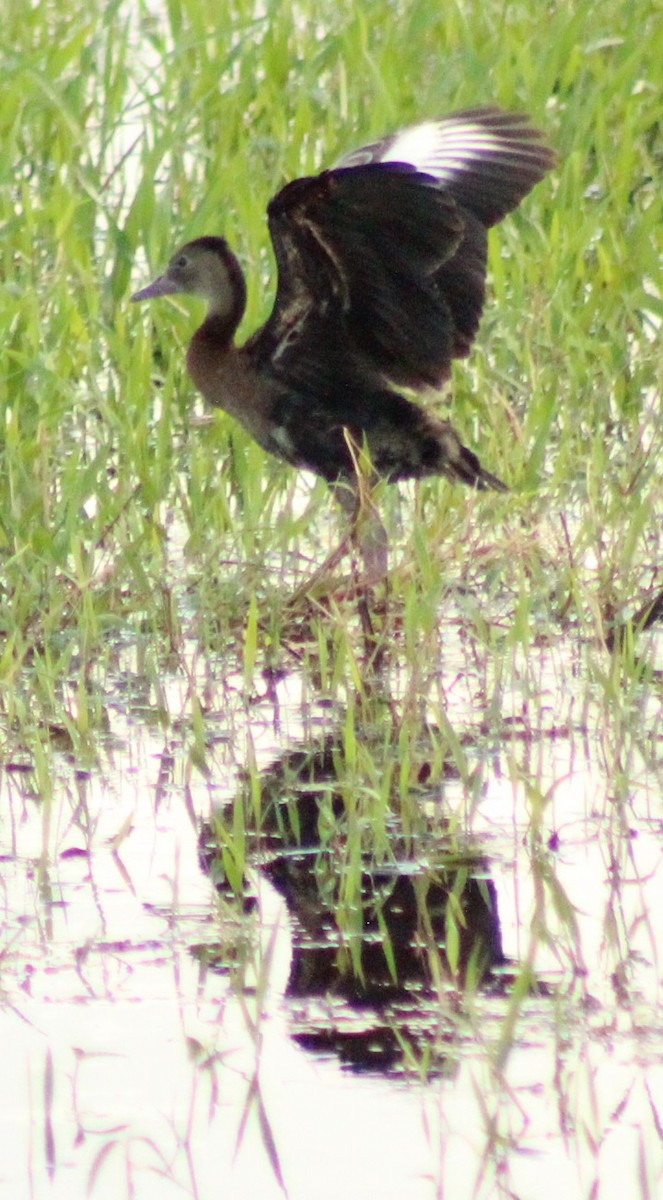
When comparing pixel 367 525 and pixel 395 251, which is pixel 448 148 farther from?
pixel 367 525

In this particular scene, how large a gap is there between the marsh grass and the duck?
132 millimetres

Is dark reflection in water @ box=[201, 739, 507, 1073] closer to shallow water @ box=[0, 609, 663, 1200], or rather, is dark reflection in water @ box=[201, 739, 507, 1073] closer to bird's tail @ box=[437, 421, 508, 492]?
shallow water @ box=[0, 609, 663, 1200]

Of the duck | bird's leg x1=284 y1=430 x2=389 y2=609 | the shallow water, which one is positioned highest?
the duck

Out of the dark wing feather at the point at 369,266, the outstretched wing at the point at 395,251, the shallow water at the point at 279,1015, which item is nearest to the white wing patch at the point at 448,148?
the outstretched wing at the point at 395,251

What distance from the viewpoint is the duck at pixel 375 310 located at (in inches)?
190

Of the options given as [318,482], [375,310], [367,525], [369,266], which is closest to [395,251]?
[369,266]

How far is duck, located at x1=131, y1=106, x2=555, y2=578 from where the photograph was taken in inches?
190

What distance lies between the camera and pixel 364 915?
11.3 feet

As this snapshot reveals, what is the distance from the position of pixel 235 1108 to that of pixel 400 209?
2.41m

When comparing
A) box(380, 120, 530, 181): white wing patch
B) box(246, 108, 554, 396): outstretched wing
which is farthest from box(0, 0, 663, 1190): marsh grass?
box(380, 120, 530, 181): white wing patch

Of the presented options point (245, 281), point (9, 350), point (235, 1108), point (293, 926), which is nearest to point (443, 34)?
point (245, 281)

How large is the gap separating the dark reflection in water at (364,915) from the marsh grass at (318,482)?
0.22ft

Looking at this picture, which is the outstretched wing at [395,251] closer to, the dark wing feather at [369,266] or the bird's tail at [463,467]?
the dark wing feather at [369,266]

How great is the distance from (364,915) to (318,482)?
2.11m
